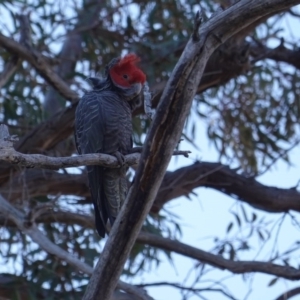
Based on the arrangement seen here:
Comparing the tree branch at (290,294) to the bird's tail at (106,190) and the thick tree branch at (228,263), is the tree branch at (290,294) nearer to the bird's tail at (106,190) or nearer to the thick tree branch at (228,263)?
the thick tree branch at (228,263)

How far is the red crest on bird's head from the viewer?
330 cm

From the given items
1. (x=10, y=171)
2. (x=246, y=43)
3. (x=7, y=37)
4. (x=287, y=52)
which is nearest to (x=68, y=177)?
(x=10, y=171)

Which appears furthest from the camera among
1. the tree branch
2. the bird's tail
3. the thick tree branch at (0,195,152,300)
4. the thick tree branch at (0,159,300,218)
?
the thick tree branch at (0,159,300,218)

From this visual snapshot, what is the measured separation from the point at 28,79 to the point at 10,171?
48.7 inches

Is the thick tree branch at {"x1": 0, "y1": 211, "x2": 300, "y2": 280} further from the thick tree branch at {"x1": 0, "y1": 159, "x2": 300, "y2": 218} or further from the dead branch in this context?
the dead branch

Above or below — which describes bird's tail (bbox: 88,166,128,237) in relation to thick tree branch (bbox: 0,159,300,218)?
below

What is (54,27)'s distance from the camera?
5.24 meters

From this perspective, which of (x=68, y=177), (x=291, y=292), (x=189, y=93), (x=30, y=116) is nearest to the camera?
(x=189, y=93)

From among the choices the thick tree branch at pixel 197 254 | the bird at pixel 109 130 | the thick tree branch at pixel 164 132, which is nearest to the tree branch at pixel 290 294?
the thick tree branch at pixel 197 254

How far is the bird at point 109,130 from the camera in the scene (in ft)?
10.7

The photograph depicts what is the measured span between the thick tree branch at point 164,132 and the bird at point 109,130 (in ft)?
2.54

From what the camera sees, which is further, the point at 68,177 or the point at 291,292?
the point at 68,177

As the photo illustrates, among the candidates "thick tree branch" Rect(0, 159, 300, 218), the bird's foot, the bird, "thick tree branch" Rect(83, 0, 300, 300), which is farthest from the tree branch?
"thick tree branch" Rect(83, 0, 300, 300)

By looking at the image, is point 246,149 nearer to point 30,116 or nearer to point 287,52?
point 287,52
